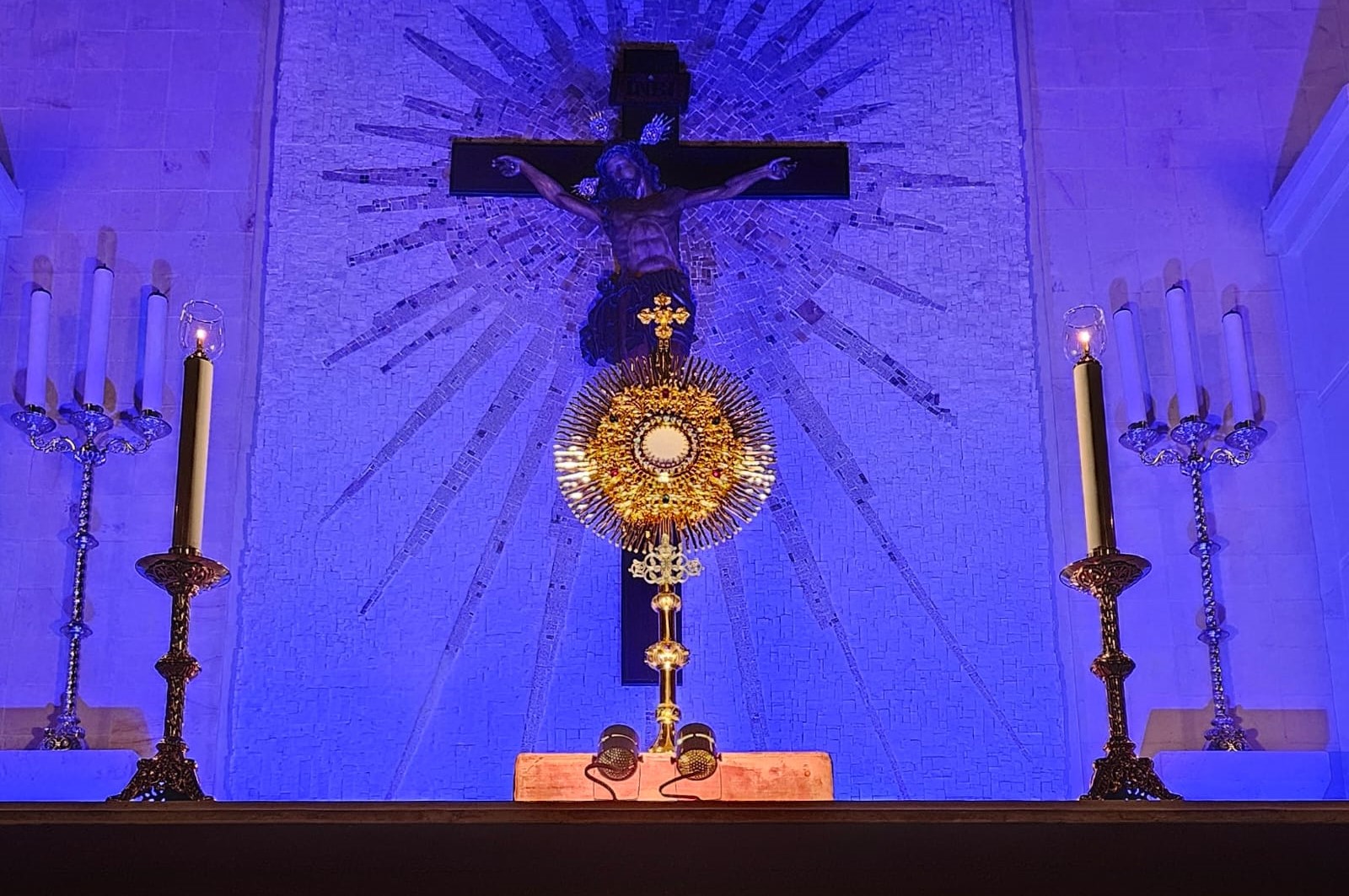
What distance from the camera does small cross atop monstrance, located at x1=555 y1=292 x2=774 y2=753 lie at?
272 centimetres

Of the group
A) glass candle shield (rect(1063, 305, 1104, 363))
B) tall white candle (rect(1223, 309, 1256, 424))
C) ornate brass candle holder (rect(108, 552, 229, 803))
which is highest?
tall white candle (rect(1223, 309, 1256, 424))

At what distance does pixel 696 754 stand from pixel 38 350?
198 cm

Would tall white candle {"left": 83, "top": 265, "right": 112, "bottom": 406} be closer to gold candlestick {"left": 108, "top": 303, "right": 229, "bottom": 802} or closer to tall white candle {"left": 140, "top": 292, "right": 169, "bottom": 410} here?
tall white candle {"left": 140, "top": 292, "right": 169, "bottom": 410}

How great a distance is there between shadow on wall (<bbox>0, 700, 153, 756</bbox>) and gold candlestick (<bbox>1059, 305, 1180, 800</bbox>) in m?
1.93

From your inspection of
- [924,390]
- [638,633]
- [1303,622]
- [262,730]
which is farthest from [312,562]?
[1303,622]

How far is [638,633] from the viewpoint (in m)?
3.48

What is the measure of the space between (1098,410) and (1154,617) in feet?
3.89

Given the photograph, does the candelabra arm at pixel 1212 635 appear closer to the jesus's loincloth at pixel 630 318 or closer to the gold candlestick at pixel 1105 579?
the gold candlestick at pixel 1105 579

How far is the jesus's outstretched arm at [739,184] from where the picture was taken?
370cm

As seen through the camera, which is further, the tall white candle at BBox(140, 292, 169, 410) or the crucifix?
the crucifix

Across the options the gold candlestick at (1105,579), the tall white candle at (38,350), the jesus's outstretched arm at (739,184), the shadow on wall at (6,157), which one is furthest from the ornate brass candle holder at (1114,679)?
the shadow on wall at (6,157)

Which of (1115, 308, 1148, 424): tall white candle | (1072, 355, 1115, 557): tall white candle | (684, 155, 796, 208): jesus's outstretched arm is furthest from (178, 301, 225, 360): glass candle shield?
(1115, 308, 1148, 424): tall white candle

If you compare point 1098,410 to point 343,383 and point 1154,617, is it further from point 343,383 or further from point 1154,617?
point 343,383

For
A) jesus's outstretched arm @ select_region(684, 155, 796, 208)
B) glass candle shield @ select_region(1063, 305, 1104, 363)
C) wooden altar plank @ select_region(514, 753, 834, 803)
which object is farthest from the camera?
jesus's outstretched arm @ select_region(684, 155, 796, 208)
